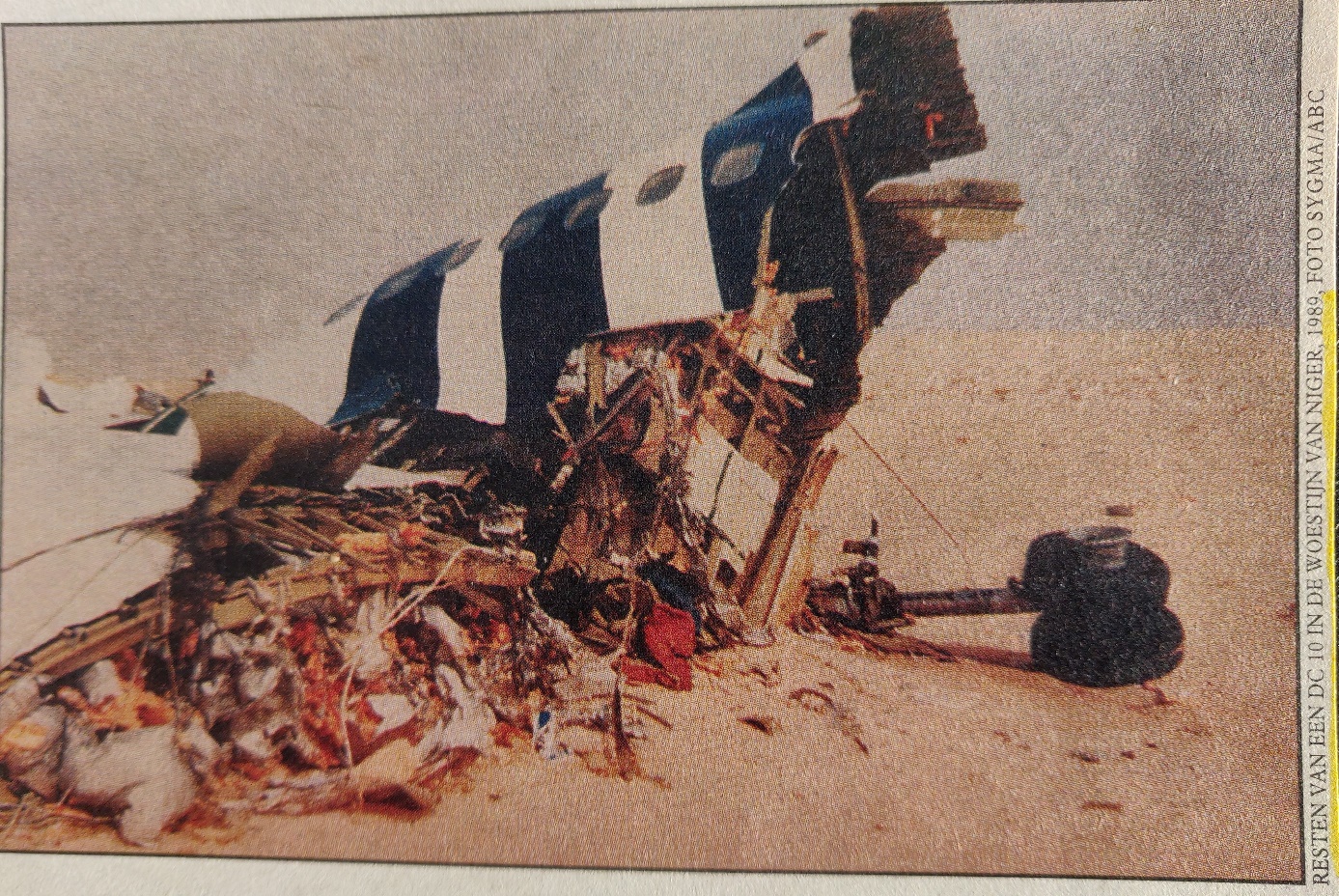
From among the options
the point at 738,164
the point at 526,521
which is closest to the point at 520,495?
the point at 526,521

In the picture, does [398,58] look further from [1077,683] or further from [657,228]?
[1077,683]

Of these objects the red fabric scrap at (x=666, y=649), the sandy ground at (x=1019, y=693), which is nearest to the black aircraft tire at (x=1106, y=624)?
the sandy ground at (x=1019, y=693)

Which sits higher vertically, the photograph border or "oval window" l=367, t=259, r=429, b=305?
"oval window" l=367, t=259, r=429, b=305

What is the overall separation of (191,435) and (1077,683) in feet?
7.33

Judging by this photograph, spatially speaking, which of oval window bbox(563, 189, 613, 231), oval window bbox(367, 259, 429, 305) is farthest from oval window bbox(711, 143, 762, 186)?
oval window bbox(367, 259, 429, 305)

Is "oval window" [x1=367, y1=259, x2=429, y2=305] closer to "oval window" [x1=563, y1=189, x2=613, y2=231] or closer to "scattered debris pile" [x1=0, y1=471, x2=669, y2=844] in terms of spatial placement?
"oval window" [x1=563, y1=189, x2=613, y2=231]

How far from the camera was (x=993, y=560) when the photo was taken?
1.93 metres

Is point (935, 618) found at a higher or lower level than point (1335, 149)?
lower

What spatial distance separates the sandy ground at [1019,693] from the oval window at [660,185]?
63 centimetres

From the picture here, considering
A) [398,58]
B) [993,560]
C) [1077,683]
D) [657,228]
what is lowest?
[1077,683]

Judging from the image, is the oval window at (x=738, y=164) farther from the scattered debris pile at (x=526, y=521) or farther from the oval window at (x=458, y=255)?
the oval window at (x=458, y=255)

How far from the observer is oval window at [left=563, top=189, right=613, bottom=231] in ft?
6.55

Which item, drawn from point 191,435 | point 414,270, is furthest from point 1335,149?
point 191,435

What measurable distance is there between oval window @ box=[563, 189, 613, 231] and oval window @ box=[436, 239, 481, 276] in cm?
24
